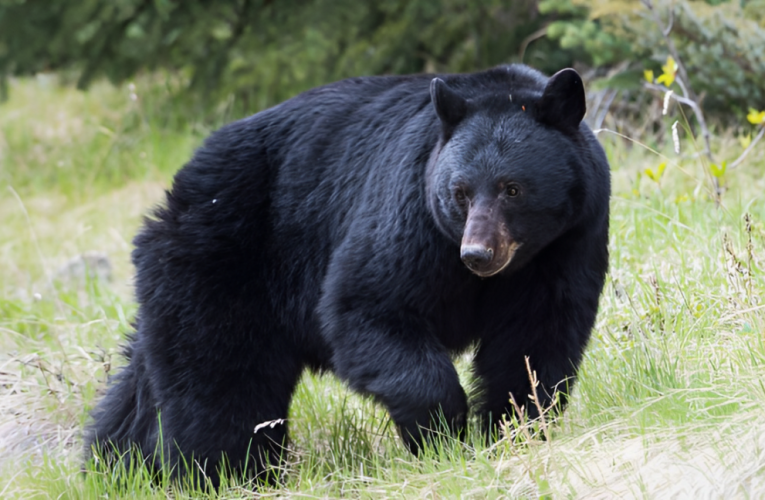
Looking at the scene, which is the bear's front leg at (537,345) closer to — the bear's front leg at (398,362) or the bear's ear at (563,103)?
the bear's front leg at (398,362)

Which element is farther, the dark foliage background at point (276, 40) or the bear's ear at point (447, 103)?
the dark foliage background at point (276, 40)

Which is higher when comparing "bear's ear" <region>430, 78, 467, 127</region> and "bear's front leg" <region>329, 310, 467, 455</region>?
"bear's ear" <region>430, 78, 467, 127</region>

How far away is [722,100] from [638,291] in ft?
8.86

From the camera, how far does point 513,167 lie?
326 cm

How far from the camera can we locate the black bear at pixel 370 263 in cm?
332

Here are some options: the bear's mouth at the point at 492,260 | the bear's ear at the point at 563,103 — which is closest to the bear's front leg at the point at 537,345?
the bear's mouth at the point at 492,260

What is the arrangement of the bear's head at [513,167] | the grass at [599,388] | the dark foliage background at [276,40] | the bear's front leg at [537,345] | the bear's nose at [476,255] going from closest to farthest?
the grass at [599,388] < the bear's nose at [476,255] < the bear's head at [513,167] < the bear's front leg at [537,345] < the dark foliage background at [276,40]

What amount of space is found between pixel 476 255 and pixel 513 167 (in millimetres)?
399

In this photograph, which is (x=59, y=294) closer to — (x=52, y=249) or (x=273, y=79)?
(x=52, y=249)

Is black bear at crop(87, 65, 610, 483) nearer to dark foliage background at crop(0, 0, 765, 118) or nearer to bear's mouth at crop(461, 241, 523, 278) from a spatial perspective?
bear's mouth at crop(461, 241, 523, 278)

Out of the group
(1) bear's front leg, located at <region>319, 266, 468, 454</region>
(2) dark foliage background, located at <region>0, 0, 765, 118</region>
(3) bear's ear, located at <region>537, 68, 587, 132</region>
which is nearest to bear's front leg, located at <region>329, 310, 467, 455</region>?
(1) bear's front leg, located at <region>319, 266, 468, 454</region>

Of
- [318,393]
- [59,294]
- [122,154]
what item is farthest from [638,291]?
[122,154]

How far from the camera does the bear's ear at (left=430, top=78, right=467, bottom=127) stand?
10.9 feet

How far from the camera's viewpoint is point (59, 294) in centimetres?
645
